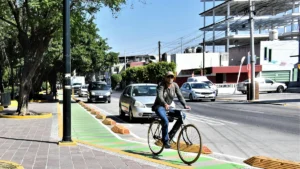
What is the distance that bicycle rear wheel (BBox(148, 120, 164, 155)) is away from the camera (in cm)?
834

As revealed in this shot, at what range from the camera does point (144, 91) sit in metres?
16.7

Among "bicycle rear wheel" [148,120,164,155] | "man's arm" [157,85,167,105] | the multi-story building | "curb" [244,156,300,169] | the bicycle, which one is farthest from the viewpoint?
the multi-story building

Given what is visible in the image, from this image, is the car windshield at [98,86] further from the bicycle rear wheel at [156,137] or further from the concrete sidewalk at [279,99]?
the bicycle rear wheel at [156,137]

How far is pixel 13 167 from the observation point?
6.79 m

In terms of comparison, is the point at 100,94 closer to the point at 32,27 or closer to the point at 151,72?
the point at 32,27

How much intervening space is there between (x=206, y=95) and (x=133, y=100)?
1558cm

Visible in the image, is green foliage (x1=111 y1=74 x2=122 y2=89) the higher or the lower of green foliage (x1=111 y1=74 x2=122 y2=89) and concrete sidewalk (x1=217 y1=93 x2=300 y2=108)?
the higher

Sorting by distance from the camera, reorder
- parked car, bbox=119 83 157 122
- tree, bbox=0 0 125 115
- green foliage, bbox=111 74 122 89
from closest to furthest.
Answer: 1. parked car, bbox=119 83 157 122
2. tree, bbox=0 0 125 115
3. green foliage, bbox=111 74 122 89

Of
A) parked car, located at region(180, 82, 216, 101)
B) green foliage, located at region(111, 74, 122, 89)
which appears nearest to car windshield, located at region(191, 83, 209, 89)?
parked car, located at region(180, 82, 216, 101)

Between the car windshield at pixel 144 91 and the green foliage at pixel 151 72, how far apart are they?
38.3 metres

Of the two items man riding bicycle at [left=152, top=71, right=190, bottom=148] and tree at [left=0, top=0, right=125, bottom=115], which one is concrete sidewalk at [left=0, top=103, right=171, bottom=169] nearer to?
man riding bicycle at [left=152, top=71, right=190, bottom=148]

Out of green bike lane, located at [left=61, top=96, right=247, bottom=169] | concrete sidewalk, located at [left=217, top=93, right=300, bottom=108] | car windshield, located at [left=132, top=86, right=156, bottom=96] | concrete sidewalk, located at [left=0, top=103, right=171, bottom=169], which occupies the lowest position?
green bike lane, located at [left=61, top=96, right=247, bottom=169]

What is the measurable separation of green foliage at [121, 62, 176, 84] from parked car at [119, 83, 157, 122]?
38.2 m

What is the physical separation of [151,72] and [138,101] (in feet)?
153
